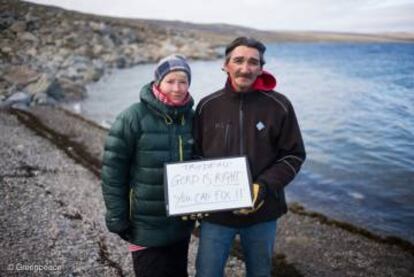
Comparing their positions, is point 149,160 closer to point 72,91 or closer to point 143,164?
point 143,164

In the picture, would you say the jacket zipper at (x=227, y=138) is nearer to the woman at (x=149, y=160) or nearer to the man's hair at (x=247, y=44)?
the woman at (x=149, y=160)

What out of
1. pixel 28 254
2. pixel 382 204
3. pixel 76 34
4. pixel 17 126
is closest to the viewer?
pixel 28 254

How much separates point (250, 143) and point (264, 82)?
682 mm

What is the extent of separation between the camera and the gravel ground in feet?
21.7

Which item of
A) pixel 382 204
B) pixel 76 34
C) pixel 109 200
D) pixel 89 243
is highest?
pixel 76 34

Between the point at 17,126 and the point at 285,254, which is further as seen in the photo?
the point at 17,126

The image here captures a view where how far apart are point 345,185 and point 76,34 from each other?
66659 mm

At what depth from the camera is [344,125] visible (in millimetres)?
23078

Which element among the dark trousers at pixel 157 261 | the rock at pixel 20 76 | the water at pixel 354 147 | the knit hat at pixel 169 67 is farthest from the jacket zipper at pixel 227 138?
the rock at pixel 20 76

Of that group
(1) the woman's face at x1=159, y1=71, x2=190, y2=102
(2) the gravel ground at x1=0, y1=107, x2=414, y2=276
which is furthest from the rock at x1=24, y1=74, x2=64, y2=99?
(1) the woman's face at x1=159, y1=71, x2=190, y2=102

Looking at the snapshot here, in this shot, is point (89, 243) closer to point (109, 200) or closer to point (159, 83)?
point (109, 200)

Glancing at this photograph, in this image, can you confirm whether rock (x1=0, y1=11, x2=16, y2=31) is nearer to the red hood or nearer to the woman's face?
the woman's face

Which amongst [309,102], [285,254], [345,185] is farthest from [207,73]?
[285,254]

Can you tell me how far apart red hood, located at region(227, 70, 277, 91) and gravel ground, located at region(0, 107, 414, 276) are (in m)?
3.80
